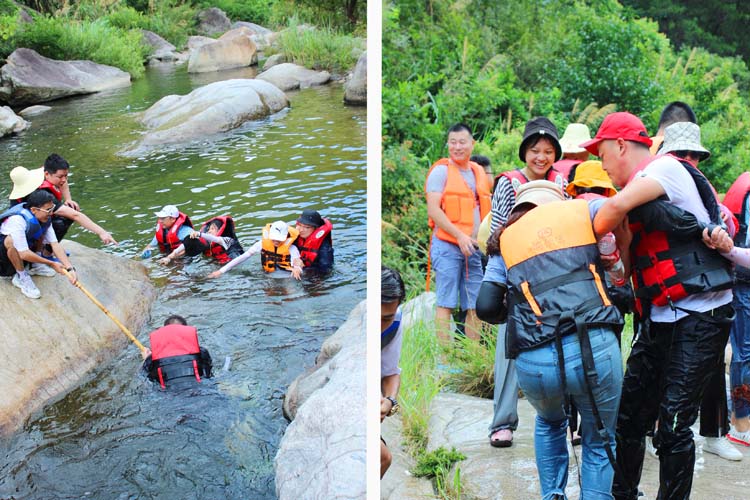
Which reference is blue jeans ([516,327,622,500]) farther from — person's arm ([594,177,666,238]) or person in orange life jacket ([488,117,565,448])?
person in orange life jacket ([488,117,565,448])

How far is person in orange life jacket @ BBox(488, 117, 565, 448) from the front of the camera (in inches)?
86.4

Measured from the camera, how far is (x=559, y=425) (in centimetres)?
174

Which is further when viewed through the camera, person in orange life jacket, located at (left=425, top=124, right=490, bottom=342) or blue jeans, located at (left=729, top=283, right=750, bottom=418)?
person in orange life jacket, located at (left=425, top=124, right=490, bottom=342)

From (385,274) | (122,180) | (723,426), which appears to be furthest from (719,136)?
(122,180)

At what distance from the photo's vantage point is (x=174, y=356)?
142 inches

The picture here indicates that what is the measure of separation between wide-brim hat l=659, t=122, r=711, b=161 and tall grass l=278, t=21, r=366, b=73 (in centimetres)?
358

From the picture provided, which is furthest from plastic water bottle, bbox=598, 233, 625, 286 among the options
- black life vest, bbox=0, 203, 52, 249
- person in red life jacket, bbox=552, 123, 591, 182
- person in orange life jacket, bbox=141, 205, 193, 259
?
person in orange life jacket, bbox=141, 205, 193, 259

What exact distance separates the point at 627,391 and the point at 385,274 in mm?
673

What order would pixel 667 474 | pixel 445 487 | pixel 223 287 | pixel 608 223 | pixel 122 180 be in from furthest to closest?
1. pixel 122 180
2. pixel 223 287
3. pixel 445 487
4. pixel 667 474
5. pixel 608 223

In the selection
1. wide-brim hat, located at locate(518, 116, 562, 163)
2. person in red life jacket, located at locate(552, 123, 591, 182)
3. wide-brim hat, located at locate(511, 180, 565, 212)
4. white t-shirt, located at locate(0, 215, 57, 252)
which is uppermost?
wide-brim hat, located at locate(518, 116, 562, 163)

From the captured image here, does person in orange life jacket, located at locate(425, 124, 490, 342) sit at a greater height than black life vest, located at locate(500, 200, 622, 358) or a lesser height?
lesser

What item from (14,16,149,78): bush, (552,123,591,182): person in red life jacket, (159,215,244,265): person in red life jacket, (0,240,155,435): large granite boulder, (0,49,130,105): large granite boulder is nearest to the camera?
(552,123,591,182): person in red life jacket

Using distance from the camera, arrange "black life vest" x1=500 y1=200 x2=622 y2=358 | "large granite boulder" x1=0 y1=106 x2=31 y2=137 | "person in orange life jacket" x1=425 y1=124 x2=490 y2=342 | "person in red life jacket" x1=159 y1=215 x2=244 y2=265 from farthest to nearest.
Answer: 1. "large granite boulder" x1=0 y1=106 x2=31 y2=137
2. "person in red life jacket" x1=159 y1=215 x2=244 y2=265
3. "person in orange life jacket" x1=425 y1=124 x2=490 y2=342
4. "black life vest" x1=500 y1=200 x2=622 y2=358

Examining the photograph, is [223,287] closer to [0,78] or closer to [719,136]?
[0,78]
